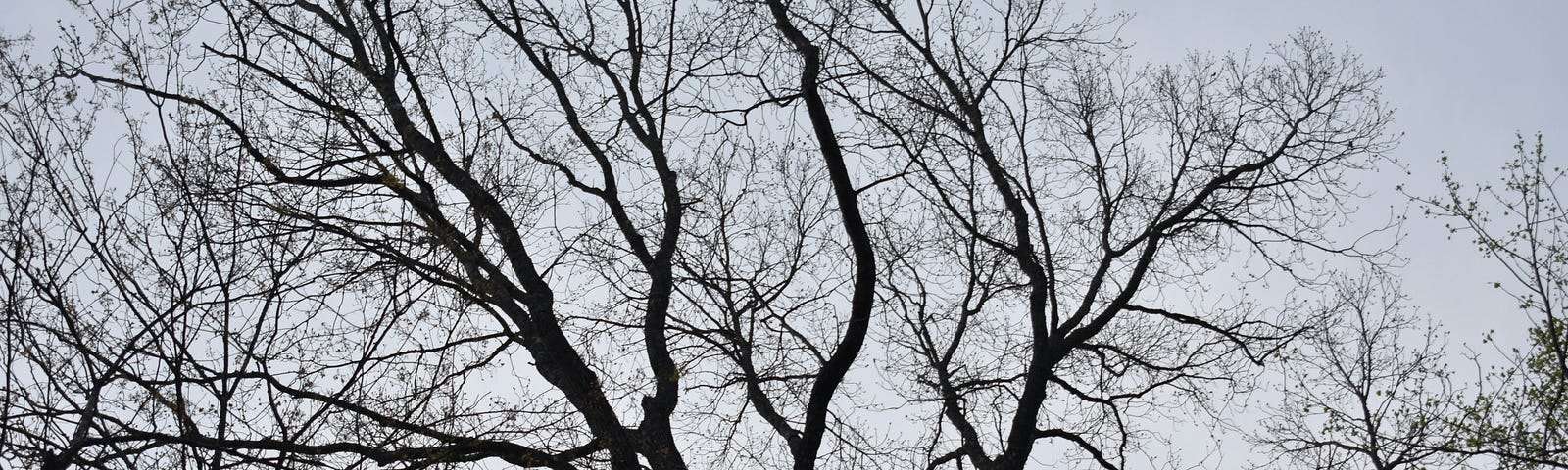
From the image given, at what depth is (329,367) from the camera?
5898 millimetres

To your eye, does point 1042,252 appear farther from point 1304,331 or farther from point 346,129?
point 346,129

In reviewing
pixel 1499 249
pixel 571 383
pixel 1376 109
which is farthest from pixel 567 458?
pixel 1499 249

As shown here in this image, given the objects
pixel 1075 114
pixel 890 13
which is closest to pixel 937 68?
pixel 890 13

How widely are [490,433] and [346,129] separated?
2152 millimetres

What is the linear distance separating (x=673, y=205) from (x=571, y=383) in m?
2.05

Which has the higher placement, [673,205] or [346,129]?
[673,205]

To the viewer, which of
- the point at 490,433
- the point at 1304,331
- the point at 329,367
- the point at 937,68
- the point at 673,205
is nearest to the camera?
the point at 329,367

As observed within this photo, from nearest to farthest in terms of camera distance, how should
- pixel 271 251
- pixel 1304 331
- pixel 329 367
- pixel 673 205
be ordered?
pixel 271 251 → pixel 329 367 → pixel 673 205 → pixel 1304 331

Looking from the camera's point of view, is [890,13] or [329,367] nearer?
[329,367]

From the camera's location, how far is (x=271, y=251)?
5.32 meters

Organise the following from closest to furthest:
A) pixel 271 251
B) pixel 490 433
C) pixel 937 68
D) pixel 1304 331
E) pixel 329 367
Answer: pixel 271 251 → pixel 329 367 → pixel 490 433 → pixel 1304 331 → pixel 937 68

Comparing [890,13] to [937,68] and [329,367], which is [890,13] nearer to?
[937,68]

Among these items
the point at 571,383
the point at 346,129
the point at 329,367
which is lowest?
the point at 329,367

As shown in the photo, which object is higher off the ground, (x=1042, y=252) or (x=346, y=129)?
(x=1042, y=252)
